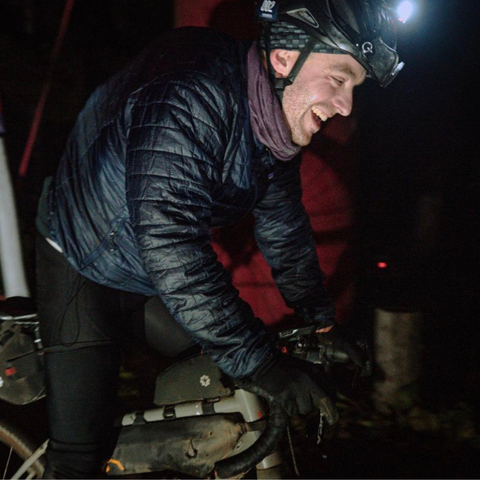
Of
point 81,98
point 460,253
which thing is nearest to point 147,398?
point 460,253

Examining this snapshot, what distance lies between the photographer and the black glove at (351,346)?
2.31 metres

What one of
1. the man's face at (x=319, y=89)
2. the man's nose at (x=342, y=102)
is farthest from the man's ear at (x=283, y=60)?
the man's nose at (x=342, y=102)

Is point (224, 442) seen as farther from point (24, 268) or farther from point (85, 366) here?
point (24, 268)

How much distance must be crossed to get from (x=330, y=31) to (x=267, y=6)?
311 millimetres

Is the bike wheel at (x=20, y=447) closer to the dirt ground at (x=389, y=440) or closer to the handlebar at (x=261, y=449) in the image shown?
the dirt ground at (x=389, y=440)

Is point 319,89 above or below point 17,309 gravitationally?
above

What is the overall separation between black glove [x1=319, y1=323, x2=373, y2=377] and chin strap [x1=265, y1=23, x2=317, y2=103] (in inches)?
44.1

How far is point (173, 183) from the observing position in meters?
1.80

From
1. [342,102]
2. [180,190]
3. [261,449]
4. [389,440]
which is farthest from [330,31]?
[389,440]

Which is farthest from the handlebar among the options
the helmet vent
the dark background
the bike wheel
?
the dark background

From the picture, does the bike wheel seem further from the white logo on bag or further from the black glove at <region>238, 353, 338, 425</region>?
the white logo on bag

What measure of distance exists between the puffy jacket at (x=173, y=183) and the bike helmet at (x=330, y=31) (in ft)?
0.58

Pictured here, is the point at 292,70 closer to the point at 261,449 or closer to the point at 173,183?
the point at 173,183

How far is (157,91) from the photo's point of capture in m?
1.87
